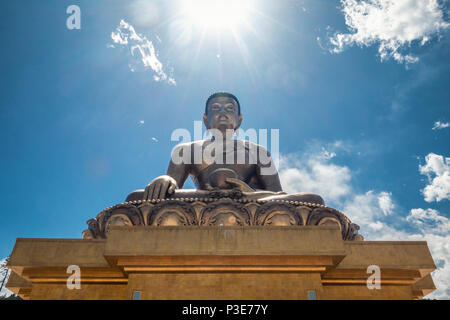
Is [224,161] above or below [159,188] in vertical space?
above

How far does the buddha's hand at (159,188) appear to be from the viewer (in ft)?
14.9

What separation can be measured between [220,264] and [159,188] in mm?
1785

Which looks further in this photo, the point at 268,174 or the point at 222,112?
the point at 222,112

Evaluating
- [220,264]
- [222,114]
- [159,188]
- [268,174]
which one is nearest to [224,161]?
[268,174]

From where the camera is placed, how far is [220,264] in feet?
10.3

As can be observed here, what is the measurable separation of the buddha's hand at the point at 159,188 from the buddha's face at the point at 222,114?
2.45m

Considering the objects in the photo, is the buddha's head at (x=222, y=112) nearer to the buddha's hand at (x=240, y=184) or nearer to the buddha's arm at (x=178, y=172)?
the buddha's arm at (x=178, y=172)

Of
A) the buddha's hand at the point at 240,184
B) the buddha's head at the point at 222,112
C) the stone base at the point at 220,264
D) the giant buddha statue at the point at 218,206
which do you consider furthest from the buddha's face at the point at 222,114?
the stone base at the point at 220,264

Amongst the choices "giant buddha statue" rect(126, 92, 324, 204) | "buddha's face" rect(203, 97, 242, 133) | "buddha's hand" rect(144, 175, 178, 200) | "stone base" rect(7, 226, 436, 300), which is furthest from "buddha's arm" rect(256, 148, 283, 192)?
"stone base" rect(7, 226, 436, 300)

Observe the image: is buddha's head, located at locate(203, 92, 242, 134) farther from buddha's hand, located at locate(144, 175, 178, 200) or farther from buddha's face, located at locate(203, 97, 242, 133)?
buddha's hand, located at locate(144, 175, 178, 200)

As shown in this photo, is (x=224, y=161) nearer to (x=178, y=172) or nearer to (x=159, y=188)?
(x=178, y=172)

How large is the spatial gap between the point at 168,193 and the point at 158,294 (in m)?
1.76

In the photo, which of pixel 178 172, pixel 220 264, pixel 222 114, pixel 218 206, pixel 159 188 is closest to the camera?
pixel 220 264
